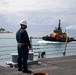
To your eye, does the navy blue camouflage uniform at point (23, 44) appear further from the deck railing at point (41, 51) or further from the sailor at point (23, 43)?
the deck railing at point (41, 51)

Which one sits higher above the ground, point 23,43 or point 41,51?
point 23,43

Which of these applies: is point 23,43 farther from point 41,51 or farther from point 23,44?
point 41,51

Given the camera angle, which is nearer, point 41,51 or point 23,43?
point 23,43

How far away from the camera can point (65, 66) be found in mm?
10117

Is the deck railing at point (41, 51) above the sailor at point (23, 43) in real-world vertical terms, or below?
below

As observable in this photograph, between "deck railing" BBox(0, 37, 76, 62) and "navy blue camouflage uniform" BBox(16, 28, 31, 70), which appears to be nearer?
"navy blue camouflage uniform" BBox(16, 28, 31, 70)

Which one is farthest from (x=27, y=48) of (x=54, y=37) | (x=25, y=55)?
(x=54, y=37)

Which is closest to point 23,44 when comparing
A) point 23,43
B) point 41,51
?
point 23,43

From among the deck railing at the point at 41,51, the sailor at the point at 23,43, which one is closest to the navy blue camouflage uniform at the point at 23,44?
the sailor at the point at 23,43

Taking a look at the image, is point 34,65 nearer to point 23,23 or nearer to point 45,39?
point 23,23

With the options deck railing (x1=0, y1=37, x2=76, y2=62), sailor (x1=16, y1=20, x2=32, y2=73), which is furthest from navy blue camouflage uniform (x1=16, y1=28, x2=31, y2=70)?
deck railing (x1=0, y1=37, x2=76, y2=62)

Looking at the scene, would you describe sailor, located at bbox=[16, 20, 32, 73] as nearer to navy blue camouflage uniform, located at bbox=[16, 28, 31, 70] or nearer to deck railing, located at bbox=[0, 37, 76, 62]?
navy blue camouflage uniform, located at bbox=[16, 28, 31, 70]

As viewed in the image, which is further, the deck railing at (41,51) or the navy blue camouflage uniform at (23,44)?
the deck railing at (41,51)

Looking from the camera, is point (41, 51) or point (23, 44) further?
point (41, 51)
